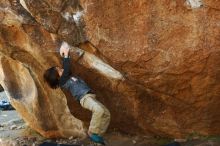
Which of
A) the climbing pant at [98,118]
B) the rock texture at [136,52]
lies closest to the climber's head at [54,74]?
the rock texture at [136,52]

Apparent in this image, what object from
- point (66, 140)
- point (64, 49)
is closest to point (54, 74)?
point (64, 49)

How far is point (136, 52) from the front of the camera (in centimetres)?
631

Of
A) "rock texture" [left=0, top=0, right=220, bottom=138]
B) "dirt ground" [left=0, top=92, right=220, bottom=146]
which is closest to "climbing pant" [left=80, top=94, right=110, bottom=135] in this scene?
"rock texture" [left=0, top=0, right=220, bottom=138]

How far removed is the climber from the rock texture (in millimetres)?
224

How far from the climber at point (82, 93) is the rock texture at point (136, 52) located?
224mm

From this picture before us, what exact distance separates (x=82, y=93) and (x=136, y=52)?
941mm

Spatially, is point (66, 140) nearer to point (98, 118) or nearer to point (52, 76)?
point (52, 76)

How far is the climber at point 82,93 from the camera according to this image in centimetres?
625

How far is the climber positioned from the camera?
6.25m

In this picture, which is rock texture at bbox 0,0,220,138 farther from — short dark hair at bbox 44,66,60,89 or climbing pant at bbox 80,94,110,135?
climbing pant at bbox 80,94,110,135

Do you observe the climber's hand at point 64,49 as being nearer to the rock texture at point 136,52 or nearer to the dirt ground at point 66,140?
the rock texture at point 136,52

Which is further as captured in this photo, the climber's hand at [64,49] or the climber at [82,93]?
the climber's hand at [64,49]

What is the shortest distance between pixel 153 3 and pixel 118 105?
6.04 feet

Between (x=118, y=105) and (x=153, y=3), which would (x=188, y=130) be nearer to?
(x=118, y=105)
